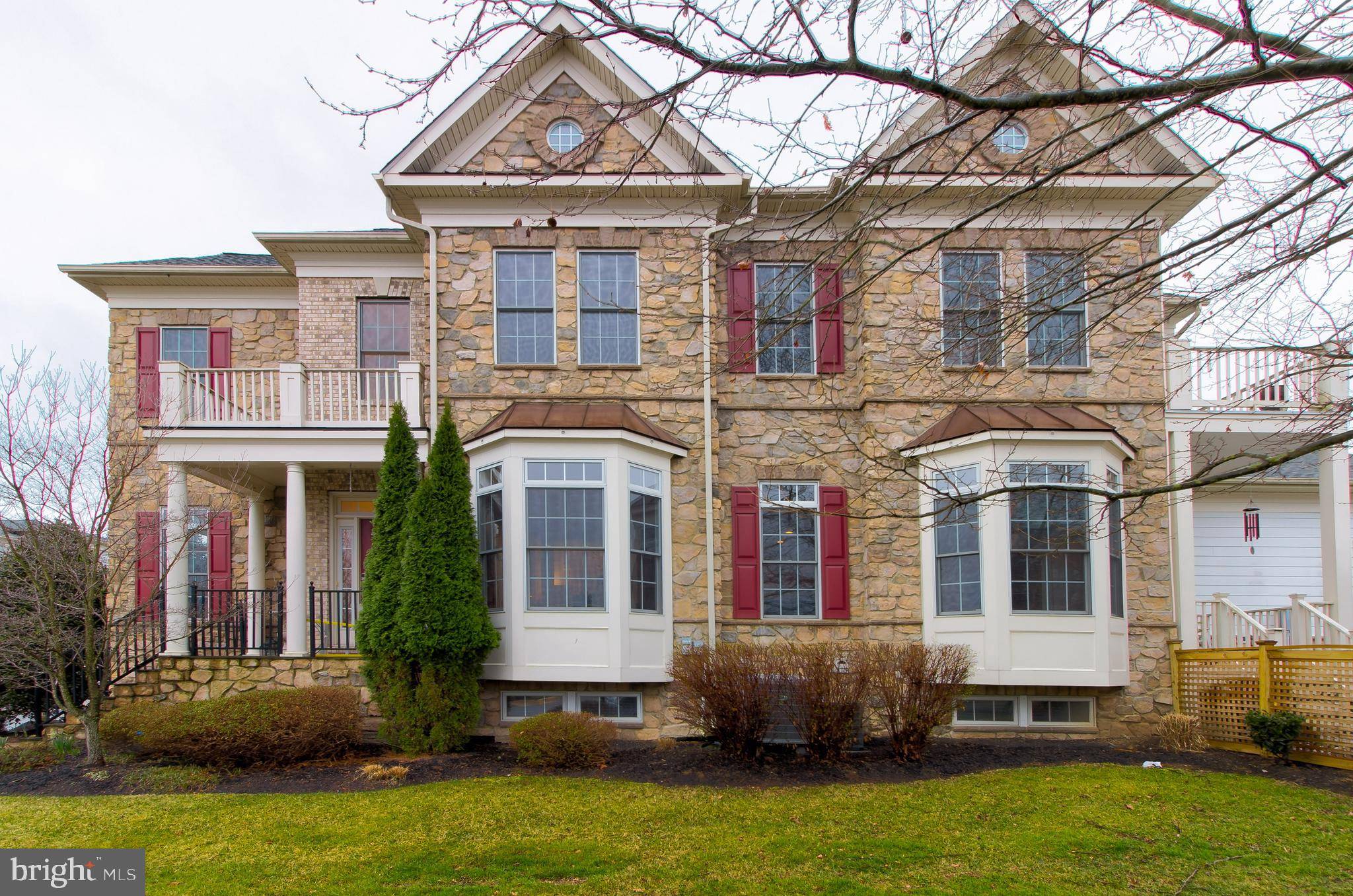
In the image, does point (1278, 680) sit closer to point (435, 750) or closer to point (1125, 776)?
point (1125, 776)

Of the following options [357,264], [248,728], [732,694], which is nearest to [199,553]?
[357,264]

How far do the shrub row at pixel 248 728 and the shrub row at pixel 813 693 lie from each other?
11.3 ft

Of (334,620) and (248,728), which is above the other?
(334,620)

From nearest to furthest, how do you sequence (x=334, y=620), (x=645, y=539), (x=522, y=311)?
1. (x=645, y=539)
2. (x=522, y=311)
3. (x=334, y=620)

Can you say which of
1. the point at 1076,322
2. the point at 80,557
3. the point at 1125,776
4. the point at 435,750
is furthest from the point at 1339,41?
the point at 80,557

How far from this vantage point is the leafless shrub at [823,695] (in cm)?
864

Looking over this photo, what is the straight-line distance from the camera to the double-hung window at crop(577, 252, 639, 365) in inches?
456

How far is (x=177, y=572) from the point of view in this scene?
35.6 ft

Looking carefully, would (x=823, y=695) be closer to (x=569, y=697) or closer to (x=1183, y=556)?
(x=569, y=697)

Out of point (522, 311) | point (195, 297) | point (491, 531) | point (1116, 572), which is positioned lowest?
point (1116, 572)

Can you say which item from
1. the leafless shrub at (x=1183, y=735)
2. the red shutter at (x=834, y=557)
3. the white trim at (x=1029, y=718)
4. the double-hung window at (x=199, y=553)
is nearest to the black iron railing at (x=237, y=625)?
the double-hung window at (x=199, y=553)

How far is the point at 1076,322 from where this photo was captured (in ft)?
38.9

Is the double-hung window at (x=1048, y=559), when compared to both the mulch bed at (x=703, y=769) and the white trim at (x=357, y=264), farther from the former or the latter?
the white trim at (x=357, y=264)

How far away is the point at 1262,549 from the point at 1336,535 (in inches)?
106
